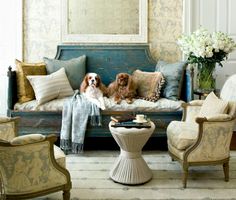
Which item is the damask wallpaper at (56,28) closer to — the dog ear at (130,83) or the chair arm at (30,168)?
the dog ear at (130,83)

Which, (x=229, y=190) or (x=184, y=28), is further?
(x=184, y=28)

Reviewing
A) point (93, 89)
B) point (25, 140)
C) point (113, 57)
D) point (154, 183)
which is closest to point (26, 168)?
point (25, 140)

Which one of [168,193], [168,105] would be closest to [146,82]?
[168,105]

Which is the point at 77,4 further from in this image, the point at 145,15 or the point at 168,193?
the point at 168,193

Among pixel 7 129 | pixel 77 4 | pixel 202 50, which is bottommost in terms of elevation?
pixel 7 129

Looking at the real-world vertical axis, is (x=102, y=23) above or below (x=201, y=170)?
above

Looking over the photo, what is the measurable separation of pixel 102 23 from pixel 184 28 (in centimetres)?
106

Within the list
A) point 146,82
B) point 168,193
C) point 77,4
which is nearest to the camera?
point 168,193

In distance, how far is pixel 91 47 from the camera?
4.28m

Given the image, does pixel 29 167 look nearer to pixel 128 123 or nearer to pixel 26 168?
pixel 26 168

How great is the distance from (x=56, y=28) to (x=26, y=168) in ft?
8.36

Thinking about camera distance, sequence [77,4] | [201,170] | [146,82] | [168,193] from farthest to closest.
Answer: [77,4] → [146,82] → [201,170] → [168,193]

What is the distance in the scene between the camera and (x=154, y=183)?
2906 millimetres

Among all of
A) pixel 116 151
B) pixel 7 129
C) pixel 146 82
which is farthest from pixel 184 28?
pixel 7 129
